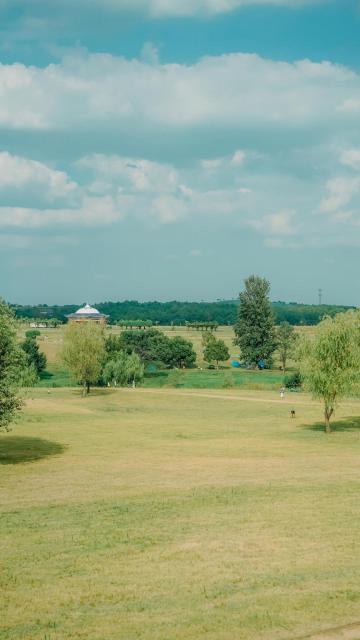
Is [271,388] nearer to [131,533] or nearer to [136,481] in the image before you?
[136,481]

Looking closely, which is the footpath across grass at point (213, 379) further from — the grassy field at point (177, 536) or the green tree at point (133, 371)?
the grassy field at point (177, 536)

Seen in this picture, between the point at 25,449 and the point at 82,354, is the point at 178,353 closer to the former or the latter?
the point at 82,354

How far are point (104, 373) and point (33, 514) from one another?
84.7 meters

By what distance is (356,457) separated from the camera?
164 ft

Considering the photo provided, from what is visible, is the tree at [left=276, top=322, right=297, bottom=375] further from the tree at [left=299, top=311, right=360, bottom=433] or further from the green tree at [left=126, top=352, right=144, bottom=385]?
the tree at [left=299, top=311, right=360, bottom=433]

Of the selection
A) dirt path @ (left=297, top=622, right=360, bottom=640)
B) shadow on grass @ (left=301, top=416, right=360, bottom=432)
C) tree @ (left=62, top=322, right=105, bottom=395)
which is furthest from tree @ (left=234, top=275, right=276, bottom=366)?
dirt path @ (left=297, top=622, right=360, bottom=640)

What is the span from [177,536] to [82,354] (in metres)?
73.9

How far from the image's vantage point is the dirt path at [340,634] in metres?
17.1

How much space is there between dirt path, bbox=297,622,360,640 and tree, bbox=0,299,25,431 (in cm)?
3279

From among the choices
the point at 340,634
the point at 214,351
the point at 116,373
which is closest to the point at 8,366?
the point at 340,634

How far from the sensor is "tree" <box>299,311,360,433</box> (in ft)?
202

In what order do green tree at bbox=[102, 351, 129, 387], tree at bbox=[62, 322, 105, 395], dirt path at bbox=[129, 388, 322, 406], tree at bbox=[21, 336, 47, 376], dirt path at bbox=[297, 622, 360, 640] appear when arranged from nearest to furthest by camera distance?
dirt path at bbox=[297, 622, 360, 640], dirt path at bbox=[129, 388, 322, 406], tree at bbox=[62, 322, 105, 395], green tree at bbox=[102, 351, 129, 387], tree at bbox=[21, 336, 47, 376]

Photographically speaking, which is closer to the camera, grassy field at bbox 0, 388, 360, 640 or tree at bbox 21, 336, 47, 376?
grassy field at bbox 0, 388, 360, 640

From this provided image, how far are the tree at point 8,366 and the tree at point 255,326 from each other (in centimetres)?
11010
